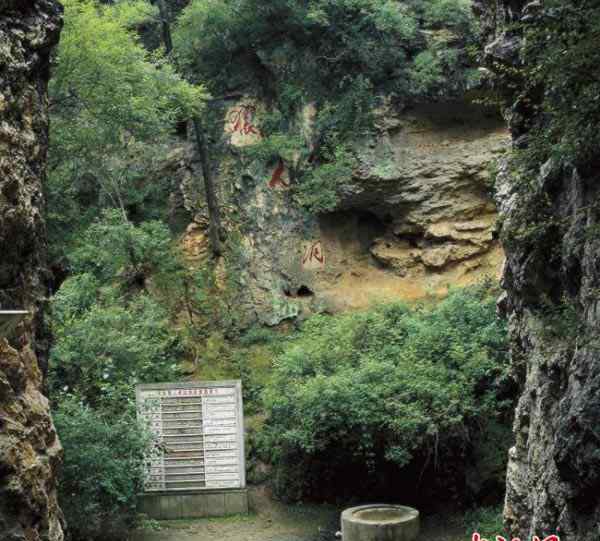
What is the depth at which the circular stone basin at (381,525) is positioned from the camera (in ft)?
45.5

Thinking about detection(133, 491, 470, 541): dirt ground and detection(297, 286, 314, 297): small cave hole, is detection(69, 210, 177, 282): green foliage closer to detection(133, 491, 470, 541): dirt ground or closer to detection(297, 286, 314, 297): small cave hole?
detection(297, 286, 314, 297): small cave hole

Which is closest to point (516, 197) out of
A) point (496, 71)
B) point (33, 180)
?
point (496, 71)

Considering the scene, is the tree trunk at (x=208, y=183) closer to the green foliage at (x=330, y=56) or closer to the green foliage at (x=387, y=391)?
the green foliage at (x=330, y=56)

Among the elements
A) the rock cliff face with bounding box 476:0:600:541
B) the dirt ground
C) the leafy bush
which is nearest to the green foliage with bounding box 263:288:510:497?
the dirt ground

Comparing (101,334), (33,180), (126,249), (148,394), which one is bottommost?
(148,394)

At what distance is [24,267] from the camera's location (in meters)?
9.54

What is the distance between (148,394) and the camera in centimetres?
1647

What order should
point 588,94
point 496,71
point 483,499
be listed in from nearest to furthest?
1. point 588,94
2. point 496,71
3. point 483,499

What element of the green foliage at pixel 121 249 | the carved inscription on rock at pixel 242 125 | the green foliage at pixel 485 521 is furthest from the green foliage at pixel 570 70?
the carved inscription on rock at pixel 242 125

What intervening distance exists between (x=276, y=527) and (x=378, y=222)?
9.06m

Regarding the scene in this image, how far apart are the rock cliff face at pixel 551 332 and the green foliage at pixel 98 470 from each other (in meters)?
6.03

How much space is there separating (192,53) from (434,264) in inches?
309

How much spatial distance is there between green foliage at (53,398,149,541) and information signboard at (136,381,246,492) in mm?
1429

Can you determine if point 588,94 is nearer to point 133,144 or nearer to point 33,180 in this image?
point 33,180
